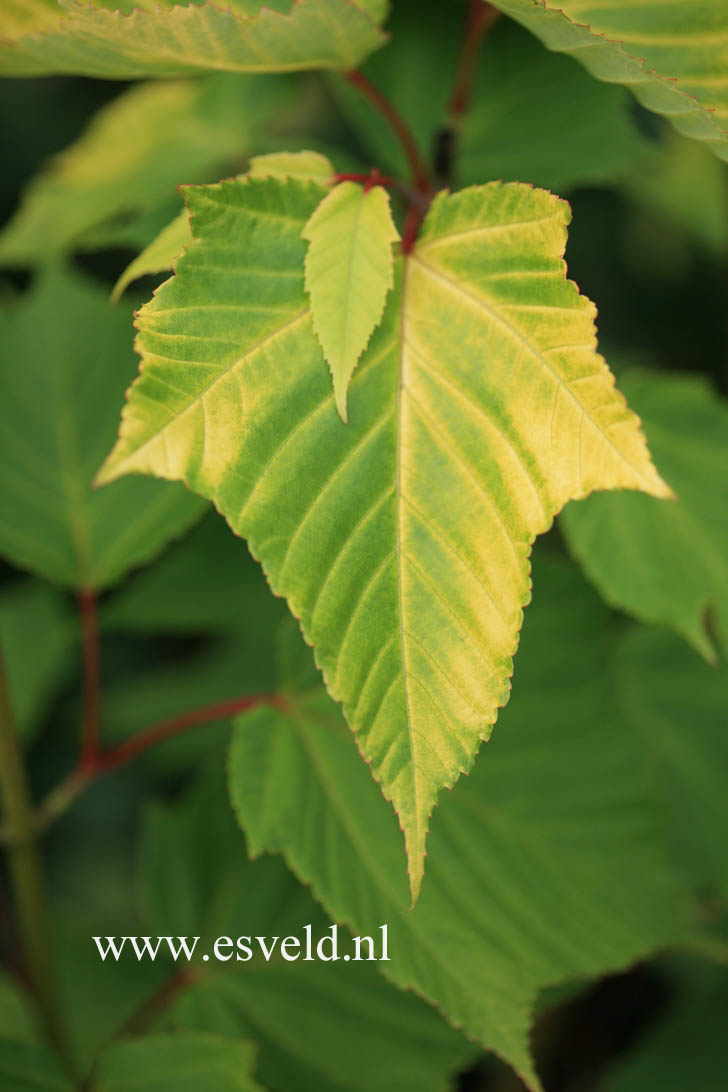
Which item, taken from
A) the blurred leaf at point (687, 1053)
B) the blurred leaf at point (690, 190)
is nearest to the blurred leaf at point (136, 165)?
the blurred leaf at point (690, 190)

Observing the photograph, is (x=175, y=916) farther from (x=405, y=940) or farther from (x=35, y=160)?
(x=35, y=160)

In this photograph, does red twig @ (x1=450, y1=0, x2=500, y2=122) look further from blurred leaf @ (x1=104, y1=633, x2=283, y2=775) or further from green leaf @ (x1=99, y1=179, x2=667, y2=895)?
blurred leaf @ (x1=104, y1=633, x2=283, y2=775)

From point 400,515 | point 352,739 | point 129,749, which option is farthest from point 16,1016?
point 400,515

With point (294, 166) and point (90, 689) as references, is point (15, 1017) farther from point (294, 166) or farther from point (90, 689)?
point (294, 166)

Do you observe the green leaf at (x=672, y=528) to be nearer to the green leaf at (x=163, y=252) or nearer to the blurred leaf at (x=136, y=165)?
the green leaf at (x=163, y=252)

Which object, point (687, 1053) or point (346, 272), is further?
point (687, 1053)

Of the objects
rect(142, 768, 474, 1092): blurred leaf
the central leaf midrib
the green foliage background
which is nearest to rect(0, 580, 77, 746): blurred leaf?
the green foliage background

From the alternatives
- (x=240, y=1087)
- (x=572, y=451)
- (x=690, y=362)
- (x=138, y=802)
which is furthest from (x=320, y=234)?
(x=138, y=802)
